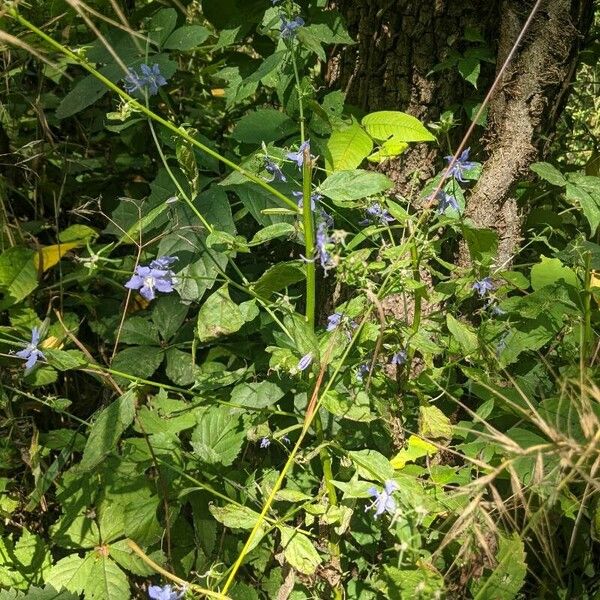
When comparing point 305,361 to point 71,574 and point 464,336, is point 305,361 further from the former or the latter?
point 71,574

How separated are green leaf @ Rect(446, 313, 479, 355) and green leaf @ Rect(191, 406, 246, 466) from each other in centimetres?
48

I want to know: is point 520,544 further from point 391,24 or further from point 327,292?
point 391,24

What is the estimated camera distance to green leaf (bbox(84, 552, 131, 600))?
1.53 m

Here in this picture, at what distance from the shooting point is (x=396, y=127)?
1.58 m

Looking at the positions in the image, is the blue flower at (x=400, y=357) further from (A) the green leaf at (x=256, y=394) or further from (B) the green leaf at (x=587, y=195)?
(B) the green leaf at (x=587, y=195)

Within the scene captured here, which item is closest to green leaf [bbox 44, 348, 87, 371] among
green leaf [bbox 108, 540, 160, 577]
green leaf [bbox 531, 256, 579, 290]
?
green leaf [bbox 108, 540, 160, 577]

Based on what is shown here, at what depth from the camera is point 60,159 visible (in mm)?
2217

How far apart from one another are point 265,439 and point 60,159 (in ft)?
3.96

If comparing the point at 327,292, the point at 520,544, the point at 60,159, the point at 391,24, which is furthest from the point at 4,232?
the point at 520,544

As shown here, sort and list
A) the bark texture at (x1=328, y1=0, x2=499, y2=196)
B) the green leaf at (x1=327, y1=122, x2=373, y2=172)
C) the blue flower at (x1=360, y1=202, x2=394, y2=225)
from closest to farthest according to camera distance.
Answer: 1. the blue flower at (x1=360, y1=202, x2=394, y2=225)
2. the green leaf at (x1=327, y1=122, x2=373, y2=172)
3. the bark texture at (x1=328, y1=0, x2=499, y2=196)

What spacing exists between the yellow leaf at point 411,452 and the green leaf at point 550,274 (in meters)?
0.43

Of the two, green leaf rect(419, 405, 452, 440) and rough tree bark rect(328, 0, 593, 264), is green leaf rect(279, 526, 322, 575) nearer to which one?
green leaf rect(419, 405, 452, 440)

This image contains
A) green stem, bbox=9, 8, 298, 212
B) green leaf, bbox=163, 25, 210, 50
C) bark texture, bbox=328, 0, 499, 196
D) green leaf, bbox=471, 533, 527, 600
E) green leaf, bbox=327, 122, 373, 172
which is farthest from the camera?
bark texture, bbox=328, 0, 499, 196

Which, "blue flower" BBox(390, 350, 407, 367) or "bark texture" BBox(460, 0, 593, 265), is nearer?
"blue flower" BBox(390, 350, 407, 367)
